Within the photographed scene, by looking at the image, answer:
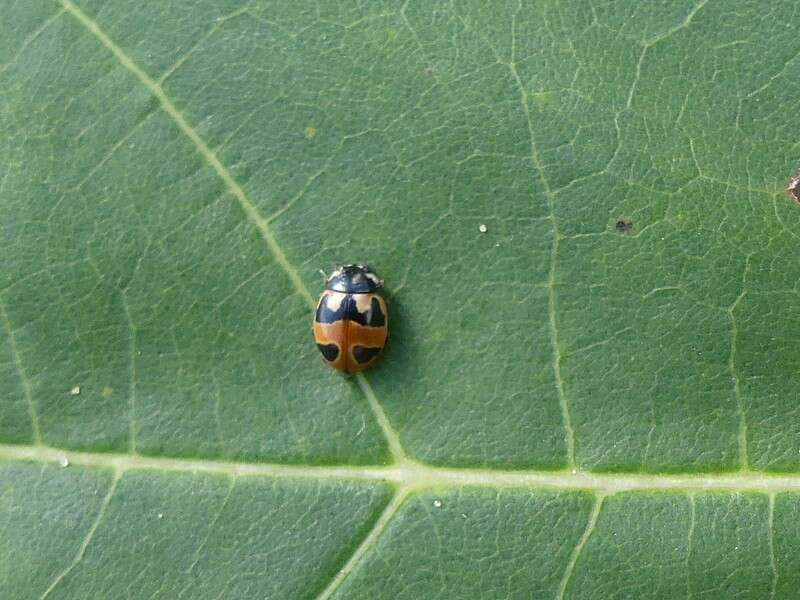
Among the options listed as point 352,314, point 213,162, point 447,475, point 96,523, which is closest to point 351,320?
point 352,314

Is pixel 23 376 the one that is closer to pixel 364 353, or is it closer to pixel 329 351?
pixel 329 351

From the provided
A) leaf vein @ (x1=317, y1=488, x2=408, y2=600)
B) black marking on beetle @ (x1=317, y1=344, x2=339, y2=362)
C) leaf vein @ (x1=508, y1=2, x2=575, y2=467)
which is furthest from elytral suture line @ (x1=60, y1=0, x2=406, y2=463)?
leaf vein @ (x1=508, y1=2, x2=575, y2=467)

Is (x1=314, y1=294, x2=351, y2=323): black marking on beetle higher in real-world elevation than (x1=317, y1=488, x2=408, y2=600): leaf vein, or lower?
higher

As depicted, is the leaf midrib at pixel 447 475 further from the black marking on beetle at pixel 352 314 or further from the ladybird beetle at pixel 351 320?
the black marking on beetle at pixel 352 314

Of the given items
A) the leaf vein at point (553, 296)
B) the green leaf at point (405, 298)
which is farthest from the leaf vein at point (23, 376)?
the leaf vein at point (553, 296)

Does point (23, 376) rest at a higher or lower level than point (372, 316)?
higher

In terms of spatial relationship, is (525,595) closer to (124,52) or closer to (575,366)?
(575,366)

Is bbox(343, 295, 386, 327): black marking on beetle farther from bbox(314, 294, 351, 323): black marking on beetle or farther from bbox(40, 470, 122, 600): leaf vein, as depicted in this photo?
bbox(40, 470, 122, 600): leaf vein
